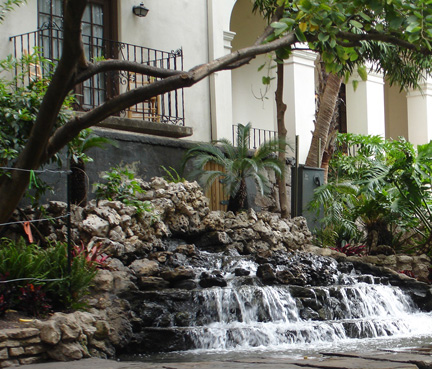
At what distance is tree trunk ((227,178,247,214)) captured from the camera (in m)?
14.6

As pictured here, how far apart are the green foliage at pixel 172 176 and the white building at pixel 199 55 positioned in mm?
1007

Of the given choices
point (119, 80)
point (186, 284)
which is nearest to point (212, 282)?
point (186, 284)

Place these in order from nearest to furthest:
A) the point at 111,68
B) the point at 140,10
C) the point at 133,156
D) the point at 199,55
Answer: the point at 111,68 < the point at 133,156 < the point at 140,10 < the point at 199,55

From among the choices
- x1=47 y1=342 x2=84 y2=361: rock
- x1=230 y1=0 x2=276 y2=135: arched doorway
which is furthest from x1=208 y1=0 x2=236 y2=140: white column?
x1=47 y1=342 x2=84 y2=361: rock

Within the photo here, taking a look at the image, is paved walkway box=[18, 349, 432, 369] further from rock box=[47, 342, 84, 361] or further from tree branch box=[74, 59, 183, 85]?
tree branch box=[74, 59, 183, 85]

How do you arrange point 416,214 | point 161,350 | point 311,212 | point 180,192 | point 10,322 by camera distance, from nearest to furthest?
point 10,322
point 161,350
point 180,192
point 416,214
point 311,212

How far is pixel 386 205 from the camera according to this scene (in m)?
14.9

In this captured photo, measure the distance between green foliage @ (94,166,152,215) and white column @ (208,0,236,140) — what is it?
13.9ft

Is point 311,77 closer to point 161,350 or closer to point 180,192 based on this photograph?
point 180,192

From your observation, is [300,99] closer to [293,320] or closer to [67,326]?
[293,320]

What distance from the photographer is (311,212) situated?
1608 cm

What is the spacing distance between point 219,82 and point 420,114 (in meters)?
9.09

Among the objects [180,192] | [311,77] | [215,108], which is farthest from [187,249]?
[311,77]

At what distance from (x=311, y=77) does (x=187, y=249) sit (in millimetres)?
8472
